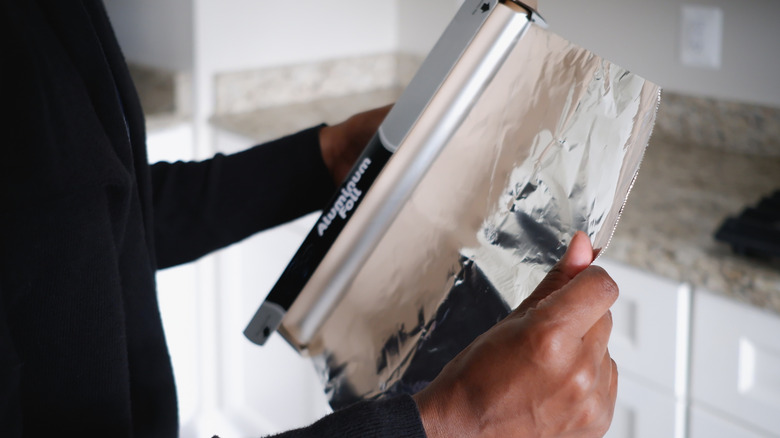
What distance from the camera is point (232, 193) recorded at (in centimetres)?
85

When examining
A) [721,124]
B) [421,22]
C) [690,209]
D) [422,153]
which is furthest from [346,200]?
[421,22]

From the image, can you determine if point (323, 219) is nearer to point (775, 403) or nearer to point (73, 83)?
point (73, 83)

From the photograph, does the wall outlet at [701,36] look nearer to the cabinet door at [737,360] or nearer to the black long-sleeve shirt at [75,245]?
the cabinet door at [737,360]

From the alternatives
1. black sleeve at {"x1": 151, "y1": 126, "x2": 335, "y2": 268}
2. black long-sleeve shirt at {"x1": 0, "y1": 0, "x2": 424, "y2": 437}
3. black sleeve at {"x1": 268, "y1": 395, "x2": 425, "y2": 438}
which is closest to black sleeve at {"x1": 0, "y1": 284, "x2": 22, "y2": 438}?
black long-sleeve shirt at {"x1": 0, "y1": 0, "x2": 424, "y2": 437}

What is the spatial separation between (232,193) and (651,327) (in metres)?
0.58

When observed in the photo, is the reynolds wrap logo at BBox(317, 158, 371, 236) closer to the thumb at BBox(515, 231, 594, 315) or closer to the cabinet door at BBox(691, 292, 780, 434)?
the thumb at BBox(515, 231, 594, 315)

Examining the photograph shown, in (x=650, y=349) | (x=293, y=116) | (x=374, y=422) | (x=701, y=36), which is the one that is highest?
(x=374, y=422)

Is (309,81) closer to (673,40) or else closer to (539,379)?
(673,40)

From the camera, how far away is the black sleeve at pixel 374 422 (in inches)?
18.6

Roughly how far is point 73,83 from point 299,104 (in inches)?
50.6

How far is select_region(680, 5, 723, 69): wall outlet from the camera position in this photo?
1.43 metres

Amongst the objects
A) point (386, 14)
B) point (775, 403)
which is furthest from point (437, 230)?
point (386, 14)

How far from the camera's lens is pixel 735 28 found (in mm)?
1403

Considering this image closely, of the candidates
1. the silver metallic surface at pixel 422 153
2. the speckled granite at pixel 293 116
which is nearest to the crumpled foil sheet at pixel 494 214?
the silver metallic surface at pixel 422 153
